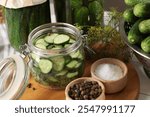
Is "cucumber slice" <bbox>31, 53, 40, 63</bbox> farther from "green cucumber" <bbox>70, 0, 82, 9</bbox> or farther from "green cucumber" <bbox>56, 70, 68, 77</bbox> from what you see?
"green cucumber" <bbox>70, 0, 82, 9</bbox>

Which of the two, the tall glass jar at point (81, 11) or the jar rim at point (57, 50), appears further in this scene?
the tall glass jar at point (81, 11)

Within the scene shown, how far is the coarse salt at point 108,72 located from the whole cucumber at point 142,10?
0.46 ft

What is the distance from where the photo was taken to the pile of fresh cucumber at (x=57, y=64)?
34.9 inches

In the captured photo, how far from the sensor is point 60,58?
882 mm

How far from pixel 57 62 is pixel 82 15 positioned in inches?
7.1

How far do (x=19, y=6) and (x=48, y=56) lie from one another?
17 cm

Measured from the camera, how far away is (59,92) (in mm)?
927

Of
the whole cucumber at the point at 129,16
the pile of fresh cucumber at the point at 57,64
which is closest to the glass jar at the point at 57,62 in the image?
the pile of fresh cucumber at the point at 57,64

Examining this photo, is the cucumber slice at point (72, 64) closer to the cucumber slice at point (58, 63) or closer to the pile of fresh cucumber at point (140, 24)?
the cucumber slice at point (58, 63)

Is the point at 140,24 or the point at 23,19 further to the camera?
the point at 23,19

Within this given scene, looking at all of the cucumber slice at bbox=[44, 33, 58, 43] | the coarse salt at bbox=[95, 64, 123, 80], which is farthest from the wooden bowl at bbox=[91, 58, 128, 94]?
the cucumber slice at bbox=[44, 33, 58, 43]

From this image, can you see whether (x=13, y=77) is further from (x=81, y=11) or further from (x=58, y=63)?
(x=81, y=11)

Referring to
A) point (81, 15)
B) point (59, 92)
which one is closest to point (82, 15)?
point (81, 15)

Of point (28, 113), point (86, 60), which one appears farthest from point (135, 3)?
point (28, 113)
